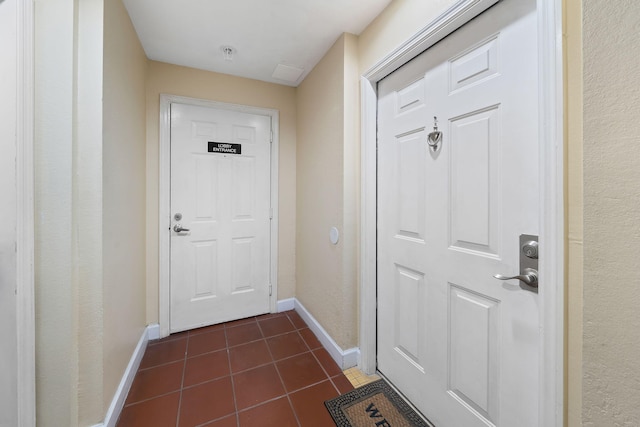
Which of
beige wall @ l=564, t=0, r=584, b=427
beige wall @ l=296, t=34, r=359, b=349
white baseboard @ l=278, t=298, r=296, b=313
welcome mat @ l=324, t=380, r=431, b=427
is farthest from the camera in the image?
white baseboard @ l=278, t=298, r=296, b=313

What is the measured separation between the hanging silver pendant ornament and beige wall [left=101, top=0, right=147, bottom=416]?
65.7 inches

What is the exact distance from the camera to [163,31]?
172cm

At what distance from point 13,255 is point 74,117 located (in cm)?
65

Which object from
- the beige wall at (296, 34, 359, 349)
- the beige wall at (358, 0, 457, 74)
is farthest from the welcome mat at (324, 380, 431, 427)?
the beige wall at (358, 0, 457, 74)

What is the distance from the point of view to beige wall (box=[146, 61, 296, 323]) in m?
2.10

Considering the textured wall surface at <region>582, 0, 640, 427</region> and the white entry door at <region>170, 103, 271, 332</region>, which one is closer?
the textured wall surface at <region>582, 0, 640, 427</region>

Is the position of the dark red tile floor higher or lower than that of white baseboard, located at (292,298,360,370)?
lower

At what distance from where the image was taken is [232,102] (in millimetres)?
2334

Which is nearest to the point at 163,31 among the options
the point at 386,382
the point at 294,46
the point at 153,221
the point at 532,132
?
the point at 294,46

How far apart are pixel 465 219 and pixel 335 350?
4.36 feet

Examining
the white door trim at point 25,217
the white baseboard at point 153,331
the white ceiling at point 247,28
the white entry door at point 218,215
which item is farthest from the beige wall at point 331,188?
the white door trim at point 25,217

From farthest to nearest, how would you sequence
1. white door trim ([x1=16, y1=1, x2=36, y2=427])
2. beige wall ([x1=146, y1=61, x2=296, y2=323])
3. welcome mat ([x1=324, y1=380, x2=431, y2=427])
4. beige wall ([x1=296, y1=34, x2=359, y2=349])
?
beige wall ([x1=146, y1=61, x2=296, y2=323])
beige wall ([x1=296, y1=34, x2=359, y2=349])
welcome mat ([x1=324, y1=380, x2=431, y2=427])
white door trim ([x1=16, y1=1, x2=36, y2=427])

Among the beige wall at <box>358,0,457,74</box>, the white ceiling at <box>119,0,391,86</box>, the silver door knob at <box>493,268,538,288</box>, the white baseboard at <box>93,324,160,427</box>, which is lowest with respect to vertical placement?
the white baseboard at <box>93,324,160,427</box>

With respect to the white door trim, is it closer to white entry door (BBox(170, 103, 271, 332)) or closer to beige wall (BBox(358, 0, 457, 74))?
white entry door (BBox(170, 103, 271, 332))
